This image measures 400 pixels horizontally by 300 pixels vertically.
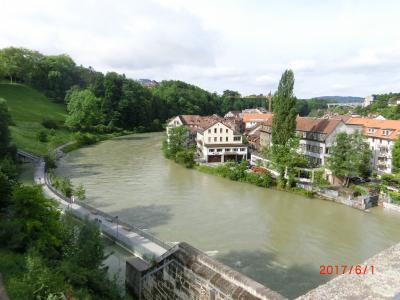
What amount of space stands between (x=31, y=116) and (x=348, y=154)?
5835cm

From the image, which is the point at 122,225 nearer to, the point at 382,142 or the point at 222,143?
the point at 222,143

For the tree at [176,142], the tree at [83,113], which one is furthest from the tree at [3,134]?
the tree at [83,113]

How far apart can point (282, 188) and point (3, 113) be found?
98.4 ft

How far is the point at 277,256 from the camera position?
1908 cm

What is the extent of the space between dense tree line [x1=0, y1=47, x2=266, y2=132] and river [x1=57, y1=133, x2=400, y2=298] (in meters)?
33.9

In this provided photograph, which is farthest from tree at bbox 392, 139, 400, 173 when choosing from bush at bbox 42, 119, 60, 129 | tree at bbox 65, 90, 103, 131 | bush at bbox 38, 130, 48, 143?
bush at bbox 42, 119, 60, 129

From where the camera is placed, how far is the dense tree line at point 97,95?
7100 centimetres

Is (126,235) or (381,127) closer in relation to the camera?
(126,235)

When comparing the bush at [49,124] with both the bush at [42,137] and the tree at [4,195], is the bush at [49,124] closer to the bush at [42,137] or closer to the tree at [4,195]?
the bush at [42,137]

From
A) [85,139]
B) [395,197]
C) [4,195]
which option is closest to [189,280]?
[4,195]

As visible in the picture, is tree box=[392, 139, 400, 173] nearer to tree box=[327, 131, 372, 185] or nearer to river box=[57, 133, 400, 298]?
tree box=[327, 131, 372, 185]

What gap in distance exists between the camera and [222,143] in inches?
1823

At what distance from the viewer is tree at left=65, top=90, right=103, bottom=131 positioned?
66.4m

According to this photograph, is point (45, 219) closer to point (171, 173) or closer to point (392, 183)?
point (171, 173)
